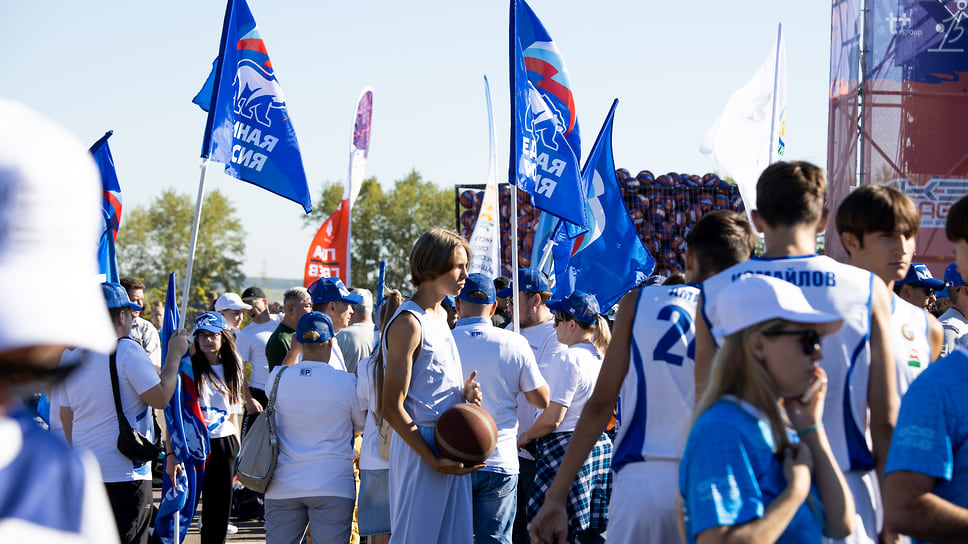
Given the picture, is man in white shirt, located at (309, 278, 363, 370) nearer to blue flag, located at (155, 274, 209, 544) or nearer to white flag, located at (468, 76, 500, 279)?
blue flag, located at (155, 274, 209, 544)

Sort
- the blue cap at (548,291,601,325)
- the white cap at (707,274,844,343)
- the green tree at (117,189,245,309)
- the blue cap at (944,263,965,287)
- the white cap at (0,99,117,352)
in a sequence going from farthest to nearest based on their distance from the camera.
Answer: the green tree at (117,189,245,309) < the blue cap at (944,263,965,287) < the blue cap at (548,291,601,325) < the white cap at (707,274,844,343) < the white cap at (0,99,117,352)

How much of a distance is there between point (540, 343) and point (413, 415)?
223 centimetres

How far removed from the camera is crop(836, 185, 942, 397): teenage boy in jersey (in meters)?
3.46

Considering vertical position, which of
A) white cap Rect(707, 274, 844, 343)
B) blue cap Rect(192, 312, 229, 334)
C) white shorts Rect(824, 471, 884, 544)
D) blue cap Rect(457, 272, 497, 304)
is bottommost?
white shorts Rect(824, 471, 884, 544)

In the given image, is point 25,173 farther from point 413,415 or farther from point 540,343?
point 540,343

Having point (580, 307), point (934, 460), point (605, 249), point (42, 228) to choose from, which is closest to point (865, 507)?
point (934, 460)

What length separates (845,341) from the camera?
289 centimetres

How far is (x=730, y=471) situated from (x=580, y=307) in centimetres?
397

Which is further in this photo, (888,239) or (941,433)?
(888,239)

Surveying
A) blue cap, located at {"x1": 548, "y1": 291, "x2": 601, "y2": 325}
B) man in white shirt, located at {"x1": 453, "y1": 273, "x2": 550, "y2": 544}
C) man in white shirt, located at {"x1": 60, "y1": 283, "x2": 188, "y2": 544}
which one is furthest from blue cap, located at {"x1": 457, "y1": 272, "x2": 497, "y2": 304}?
man in white shirt, located at {"x1": 60, "y1": 283, "x2": 188, "y2": 544}

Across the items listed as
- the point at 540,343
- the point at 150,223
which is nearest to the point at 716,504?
the point at 540,343

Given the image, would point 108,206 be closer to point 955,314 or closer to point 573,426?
point 573,426

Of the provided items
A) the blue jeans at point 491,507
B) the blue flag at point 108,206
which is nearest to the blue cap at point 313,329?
the blue jeans at point 491,507

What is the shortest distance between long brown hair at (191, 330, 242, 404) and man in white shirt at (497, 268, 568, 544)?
2.30 meters
